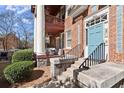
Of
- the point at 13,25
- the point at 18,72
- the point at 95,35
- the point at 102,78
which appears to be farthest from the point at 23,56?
the point at 13,25

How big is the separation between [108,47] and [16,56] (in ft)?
23.0

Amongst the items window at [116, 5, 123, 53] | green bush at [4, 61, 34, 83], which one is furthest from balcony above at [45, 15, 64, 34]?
window at [116, 5, 123, 53]

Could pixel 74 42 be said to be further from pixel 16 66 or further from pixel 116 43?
pixel 116 43

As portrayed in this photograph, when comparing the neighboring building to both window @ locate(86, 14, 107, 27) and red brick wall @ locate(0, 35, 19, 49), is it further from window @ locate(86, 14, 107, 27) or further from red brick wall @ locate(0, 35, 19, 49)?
window @ locate(86, 14, 107, 27)

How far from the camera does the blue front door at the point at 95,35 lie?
32.4 feet

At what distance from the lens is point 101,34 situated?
32.1 ft

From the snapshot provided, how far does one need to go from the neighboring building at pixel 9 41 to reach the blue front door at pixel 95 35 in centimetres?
3201

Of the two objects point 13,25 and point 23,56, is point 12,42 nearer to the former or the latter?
point 13,25

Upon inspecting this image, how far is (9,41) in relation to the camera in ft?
146

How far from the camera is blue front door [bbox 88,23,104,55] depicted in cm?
988

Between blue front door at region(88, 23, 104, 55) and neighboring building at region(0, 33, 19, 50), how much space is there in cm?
3201
